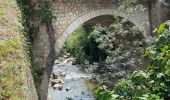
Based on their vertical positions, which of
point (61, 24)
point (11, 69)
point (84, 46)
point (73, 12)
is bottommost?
point (84, 46)

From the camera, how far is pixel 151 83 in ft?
9.48

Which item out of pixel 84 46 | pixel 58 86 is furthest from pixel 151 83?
pixel 84 46

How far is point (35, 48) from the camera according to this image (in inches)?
332

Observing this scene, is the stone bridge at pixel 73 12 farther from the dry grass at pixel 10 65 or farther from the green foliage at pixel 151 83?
the green foliage at pixel 151 83

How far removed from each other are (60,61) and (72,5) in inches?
400

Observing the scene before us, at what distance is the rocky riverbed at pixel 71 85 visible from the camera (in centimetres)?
1168

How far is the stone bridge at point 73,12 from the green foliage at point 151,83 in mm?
6387

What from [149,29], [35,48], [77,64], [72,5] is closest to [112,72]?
[35,48]

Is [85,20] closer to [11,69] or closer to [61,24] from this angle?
[61,24]

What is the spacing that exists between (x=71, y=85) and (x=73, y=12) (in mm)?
4274

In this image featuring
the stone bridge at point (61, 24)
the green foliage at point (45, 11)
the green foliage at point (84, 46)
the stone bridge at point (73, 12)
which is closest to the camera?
the green foliage at point (45, 11)

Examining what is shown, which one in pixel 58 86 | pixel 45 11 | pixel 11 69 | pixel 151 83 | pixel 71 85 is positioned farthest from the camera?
pixel 58 86

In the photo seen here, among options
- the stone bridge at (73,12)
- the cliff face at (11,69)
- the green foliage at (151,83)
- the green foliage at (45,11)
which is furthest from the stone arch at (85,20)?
the green foliage at (151,83)

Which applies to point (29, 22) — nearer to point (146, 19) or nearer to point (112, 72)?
point (112, 72)
